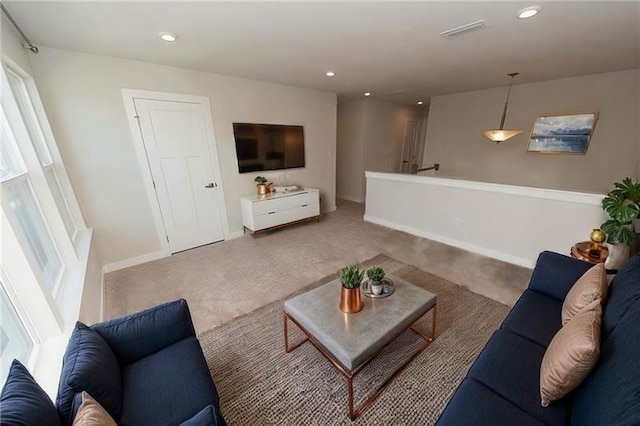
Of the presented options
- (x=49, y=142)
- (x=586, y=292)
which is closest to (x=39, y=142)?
(x=49, y=142)

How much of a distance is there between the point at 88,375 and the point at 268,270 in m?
1.95

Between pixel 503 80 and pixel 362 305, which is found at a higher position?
pixel 503 80

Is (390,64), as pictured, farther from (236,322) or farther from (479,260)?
(236,322)

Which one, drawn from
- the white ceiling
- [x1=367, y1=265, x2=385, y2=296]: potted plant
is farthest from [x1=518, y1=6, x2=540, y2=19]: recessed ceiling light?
[x1=367, y1=265, x2=385, y2=296]: potted plant

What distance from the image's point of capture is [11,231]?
3.84 feet

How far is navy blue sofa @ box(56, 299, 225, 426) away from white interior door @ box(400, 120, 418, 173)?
639 cm

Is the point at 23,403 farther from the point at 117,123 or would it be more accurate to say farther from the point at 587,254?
the point at 587,254

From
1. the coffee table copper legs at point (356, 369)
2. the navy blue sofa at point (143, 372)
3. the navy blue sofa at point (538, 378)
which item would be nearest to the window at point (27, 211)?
the navy blue sofa at point (143, 372)

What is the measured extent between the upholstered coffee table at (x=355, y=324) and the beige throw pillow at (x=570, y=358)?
2.13 feet

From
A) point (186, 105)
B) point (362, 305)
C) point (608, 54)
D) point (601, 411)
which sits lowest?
point (362, 305)

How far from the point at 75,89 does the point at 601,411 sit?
167 inches

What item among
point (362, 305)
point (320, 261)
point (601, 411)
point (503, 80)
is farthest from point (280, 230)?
point (503, 80)

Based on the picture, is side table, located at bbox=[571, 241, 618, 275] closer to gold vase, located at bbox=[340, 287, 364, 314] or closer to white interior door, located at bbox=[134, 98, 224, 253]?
gold vase, located at bbox=[340, 287, 364, 314]

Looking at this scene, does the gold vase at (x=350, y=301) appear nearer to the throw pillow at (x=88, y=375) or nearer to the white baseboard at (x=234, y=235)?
the throw pillow at (x=88, y=375)
